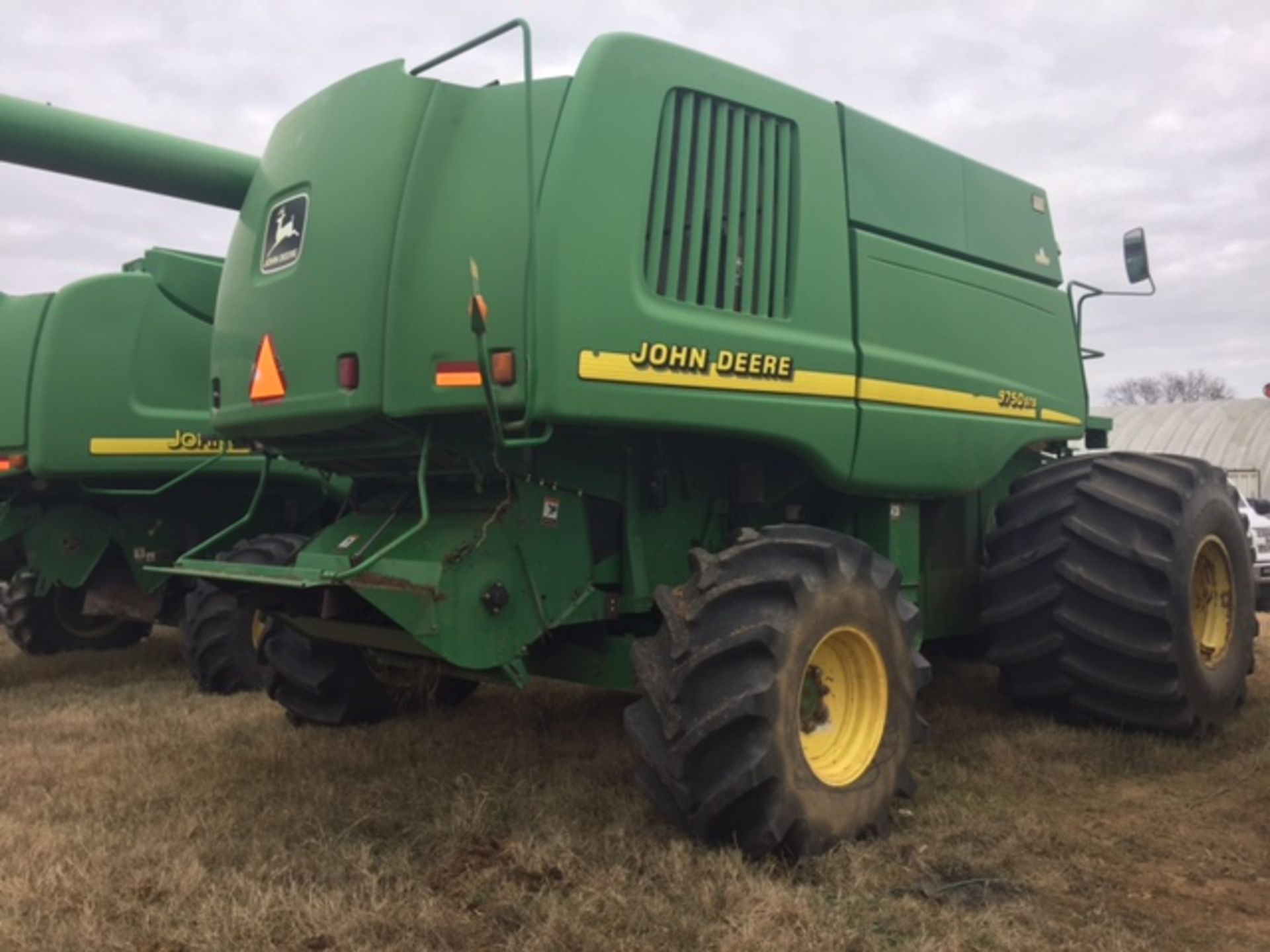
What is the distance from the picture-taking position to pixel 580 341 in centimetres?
378

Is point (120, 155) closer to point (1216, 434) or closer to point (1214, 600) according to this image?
point (1214, 600)

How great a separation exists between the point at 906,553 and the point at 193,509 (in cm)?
560

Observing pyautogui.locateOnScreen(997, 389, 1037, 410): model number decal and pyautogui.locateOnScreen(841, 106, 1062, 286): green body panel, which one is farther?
pyautogui.locateOnScreen(997, 389, 1037, 410): model number decal

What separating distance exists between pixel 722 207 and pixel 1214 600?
11.8 ft

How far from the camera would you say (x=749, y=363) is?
4.22 meters

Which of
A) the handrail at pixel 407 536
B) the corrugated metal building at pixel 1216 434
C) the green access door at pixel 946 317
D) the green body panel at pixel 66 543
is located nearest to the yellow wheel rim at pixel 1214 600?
the green access door at pixel 946 317

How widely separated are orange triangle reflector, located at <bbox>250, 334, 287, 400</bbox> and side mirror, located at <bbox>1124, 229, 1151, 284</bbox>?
4549 millimetres

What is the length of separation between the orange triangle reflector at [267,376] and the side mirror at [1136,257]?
14.9 ft

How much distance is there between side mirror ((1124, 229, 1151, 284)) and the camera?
6.22 m

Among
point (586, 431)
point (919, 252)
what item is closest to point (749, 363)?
point (586, 431)

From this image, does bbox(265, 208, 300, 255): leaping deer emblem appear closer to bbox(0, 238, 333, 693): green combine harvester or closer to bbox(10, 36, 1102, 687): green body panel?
bbox(10, 36, 1102, 687): green body panel

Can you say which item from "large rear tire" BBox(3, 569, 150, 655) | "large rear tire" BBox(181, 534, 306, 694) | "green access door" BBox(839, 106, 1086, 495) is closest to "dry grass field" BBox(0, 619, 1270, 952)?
"large rear tire" BBox(181, 534, 306, 694)

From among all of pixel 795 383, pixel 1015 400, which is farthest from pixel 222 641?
pixel 1015 400

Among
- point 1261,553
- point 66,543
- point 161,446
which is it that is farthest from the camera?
point 1261,553
